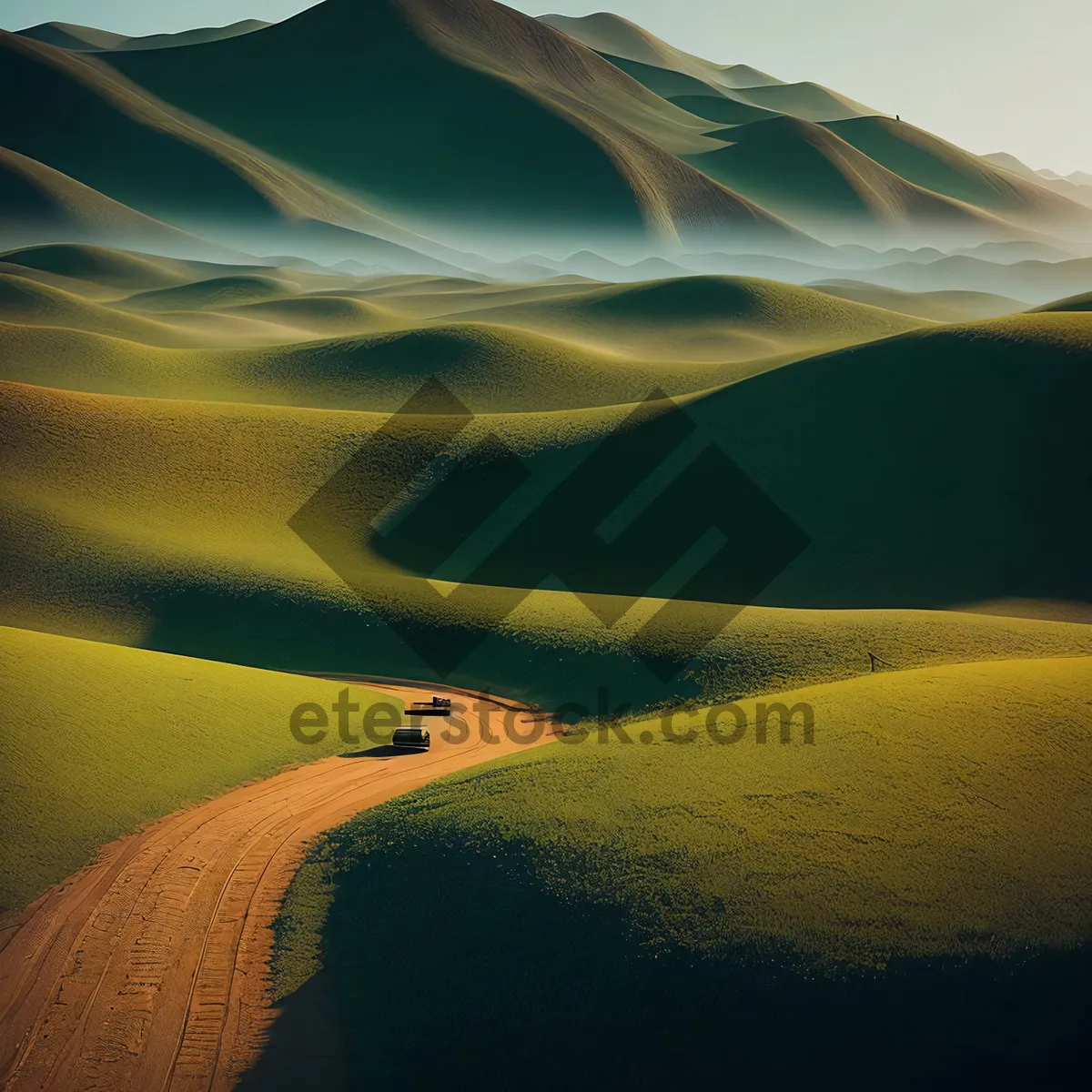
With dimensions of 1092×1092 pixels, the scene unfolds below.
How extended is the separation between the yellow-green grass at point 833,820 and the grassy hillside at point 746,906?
60 millimetres

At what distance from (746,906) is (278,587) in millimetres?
28605

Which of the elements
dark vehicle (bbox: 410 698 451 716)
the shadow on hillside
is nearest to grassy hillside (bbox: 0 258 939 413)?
dark vehicle (bbox: 410 698 451 716)

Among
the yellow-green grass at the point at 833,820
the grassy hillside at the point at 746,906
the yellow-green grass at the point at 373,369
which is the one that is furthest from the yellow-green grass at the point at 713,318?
the grassy hillside at the point at 746,906

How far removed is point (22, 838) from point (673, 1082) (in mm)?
16850

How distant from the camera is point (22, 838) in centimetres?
2669

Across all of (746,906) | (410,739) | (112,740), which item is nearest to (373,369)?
(410,739)

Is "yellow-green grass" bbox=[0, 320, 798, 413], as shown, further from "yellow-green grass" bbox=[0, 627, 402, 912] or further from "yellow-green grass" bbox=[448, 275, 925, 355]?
"yellow-green grass" bbox=[0, 627, 402, 912]

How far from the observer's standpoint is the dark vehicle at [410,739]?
→ 3384 centimetres

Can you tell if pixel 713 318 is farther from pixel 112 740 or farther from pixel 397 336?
pixel 112 740

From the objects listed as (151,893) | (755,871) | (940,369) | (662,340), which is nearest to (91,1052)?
(151,893)

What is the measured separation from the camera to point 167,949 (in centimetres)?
2370

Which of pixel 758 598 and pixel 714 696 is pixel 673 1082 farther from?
pixel 758 598

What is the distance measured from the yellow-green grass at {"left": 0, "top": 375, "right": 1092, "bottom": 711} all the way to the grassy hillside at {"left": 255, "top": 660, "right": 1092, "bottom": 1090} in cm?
803

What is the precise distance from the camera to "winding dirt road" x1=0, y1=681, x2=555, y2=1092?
2069 cm
